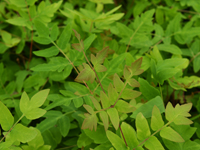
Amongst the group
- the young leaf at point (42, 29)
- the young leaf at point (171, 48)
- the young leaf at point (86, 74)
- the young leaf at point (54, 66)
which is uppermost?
the young leaf at point (42, 29)

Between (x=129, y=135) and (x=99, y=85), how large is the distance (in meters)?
0.31

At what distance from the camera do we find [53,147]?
92 centimetres

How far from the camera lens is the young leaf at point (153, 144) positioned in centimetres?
67

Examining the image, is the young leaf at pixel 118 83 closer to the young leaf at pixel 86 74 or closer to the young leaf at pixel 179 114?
the young leaf at pixel 86 74

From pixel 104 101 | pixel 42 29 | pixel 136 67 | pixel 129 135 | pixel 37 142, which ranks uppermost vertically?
pixel 42 29

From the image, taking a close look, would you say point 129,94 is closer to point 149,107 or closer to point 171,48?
point 149,107

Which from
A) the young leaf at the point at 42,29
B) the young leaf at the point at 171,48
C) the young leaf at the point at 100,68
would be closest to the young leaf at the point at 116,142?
the young leaf at the point at 100,68

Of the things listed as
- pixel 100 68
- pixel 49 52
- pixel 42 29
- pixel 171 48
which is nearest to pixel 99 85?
pixel 100 68

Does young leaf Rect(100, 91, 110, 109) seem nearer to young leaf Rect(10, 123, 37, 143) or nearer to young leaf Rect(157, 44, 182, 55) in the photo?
young leaf Rect(10, 123, 37, 143)

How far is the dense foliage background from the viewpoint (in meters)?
0.70

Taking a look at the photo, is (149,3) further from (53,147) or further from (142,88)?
(53,147)

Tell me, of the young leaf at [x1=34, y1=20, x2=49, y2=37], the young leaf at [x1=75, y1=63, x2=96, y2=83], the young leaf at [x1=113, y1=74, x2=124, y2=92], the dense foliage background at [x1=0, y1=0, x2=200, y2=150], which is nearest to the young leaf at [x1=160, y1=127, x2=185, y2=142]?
the dense foliage background at [x1=0, y1=0, x2=200, y2=150]

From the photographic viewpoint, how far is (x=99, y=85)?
922 mm

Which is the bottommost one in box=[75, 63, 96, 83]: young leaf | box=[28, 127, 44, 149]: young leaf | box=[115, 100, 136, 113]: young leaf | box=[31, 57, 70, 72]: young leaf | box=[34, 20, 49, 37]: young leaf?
box=[28, 127, 44, 149]: young leaf
